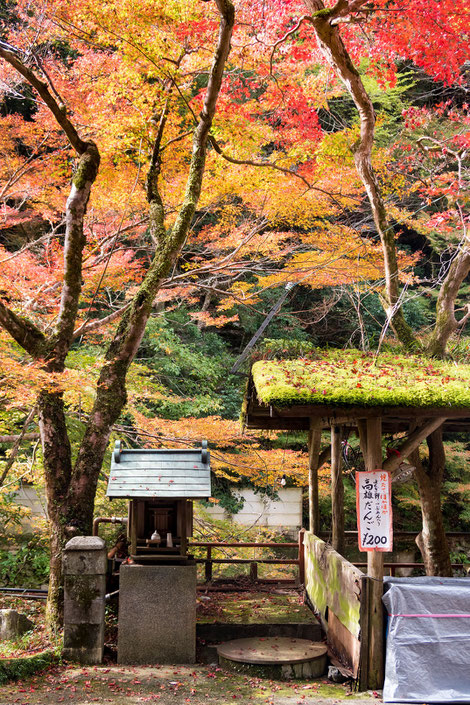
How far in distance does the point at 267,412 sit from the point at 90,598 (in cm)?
341

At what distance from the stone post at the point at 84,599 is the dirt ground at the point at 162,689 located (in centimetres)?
21

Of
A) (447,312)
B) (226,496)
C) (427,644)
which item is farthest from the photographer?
(226,496)

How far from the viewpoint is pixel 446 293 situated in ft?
28.7

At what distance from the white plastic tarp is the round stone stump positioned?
104cm

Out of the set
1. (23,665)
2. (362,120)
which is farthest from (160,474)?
(362,120)

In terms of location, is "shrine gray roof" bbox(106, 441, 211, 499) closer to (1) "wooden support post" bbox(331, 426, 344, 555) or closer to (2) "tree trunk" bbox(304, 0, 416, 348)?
(1) "wooden support post" bbox(331, 426, 344, 555)

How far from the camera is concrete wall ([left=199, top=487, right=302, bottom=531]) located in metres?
16.4

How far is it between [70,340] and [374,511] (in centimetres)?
466

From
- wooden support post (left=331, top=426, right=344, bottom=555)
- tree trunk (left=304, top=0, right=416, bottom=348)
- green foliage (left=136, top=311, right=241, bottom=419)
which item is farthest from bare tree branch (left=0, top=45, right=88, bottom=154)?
green foliage (left=136, top=311, right=241, bottom=419)

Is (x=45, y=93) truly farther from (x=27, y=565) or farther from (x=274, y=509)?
(x=274, y=509)

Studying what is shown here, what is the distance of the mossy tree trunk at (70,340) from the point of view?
738 cm

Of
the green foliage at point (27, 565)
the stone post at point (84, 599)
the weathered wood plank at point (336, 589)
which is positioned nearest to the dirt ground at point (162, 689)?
the stone post at point (84, 599)

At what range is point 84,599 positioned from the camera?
670cm

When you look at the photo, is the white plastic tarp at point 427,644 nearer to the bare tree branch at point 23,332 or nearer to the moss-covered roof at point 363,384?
the moss-covered roof at point 363,384
